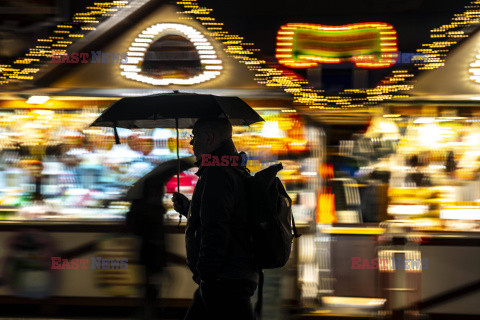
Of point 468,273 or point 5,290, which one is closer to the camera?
point 468,273

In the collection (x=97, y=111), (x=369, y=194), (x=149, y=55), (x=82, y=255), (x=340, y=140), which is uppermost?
(x=149, y=55)

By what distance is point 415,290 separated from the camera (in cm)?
550

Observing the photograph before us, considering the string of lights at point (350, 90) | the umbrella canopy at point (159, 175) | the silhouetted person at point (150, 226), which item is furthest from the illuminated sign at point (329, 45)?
the silhouetted person at point (150, 226)

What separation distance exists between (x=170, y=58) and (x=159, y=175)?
1.42m

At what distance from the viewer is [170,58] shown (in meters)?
5.70

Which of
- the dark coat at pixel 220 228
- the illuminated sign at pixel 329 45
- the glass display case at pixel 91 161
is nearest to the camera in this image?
the dark coat at pixel 220 228

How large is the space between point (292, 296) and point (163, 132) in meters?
2.15

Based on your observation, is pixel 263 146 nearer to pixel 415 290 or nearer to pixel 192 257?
pixel 415 290

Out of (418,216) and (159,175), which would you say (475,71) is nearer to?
(418,216)

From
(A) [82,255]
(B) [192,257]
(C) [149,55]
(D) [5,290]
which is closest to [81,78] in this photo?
(C) [149,55]

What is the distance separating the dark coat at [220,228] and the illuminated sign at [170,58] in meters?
2.78

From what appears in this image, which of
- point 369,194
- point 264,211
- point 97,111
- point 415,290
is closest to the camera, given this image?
point 264,211

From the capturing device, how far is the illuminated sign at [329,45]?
17.8 ft

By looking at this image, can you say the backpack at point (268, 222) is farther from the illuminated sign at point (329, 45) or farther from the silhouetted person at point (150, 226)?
the illuminated sign at point (329, 45)
